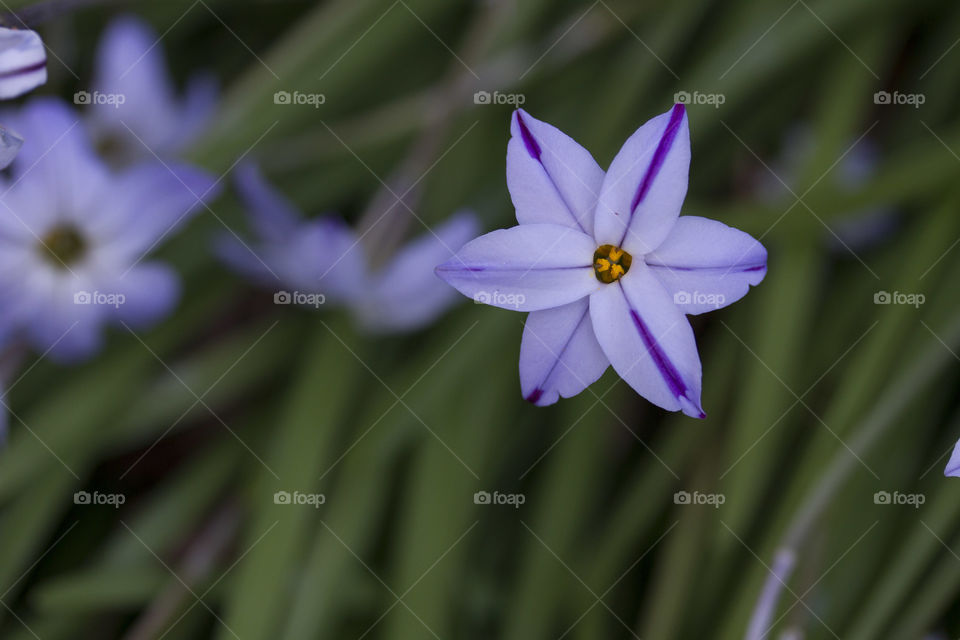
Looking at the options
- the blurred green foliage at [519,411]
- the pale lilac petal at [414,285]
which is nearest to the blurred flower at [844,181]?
the blurred green foliage at [519,411]

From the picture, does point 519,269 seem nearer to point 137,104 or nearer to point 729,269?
point 729,269

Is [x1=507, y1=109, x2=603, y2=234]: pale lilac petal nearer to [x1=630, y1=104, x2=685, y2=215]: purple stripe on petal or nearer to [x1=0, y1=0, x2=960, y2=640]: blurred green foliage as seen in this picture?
[x1=630, y1=104, x2=685, y2=215]: purple stripe on petal

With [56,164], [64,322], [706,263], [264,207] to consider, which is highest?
[706,263]

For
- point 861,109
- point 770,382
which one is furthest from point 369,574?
point 861,109

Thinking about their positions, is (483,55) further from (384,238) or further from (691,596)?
(691,596)

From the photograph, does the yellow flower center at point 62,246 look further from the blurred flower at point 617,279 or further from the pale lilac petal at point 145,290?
the blurred flower at point 617,279

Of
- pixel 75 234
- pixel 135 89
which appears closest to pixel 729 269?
pixel 75 234

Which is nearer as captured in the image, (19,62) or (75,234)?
(19,62)
